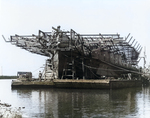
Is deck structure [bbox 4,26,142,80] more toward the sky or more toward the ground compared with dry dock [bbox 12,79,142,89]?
more toward the sky

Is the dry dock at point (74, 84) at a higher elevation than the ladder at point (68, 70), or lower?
lower

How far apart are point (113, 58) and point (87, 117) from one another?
1426 inches

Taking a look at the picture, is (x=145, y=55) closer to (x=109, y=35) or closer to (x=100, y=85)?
(x=109, y=35)

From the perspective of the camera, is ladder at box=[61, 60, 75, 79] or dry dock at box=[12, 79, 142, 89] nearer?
dry dock at box=[12, 79, 142, 89]

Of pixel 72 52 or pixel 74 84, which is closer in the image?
pixel 74 84

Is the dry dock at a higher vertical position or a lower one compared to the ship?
lower

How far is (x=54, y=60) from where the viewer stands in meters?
42.0

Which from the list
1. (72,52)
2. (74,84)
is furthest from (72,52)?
(74,84)

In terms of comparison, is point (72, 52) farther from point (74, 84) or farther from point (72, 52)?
point (74, 84)

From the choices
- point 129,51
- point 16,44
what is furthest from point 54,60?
point 129,51

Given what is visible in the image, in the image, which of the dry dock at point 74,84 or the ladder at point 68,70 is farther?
the ladder at point 68,70

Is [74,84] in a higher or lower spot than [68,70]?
lower

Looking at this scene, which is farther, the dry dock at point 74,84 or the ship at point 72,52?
the ship at point 72,52

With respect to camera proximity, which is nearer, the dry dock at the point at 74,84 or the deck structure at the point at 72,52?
the dry dock at the point at 74,84
